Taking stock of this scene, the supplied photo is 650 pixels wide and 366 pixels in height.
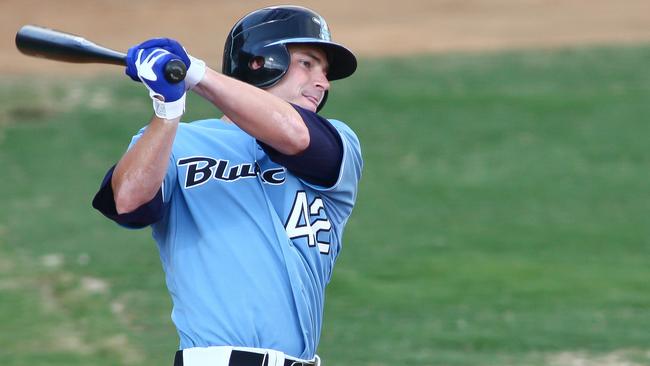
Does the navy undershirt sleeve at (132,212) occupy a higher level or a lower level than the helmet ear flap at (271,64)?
lower

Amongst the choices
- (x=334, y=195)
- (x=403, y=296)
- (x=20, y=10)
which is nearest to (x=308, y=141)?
(x=334, y=195)

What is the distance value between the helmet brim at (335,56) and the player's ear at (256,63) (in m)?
0.05

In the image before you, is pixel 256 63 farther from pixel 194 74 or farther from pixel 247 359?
pixel 247 359

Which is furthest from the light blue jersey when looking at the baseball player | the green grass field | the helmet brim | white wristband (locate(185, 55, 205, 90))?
the green grass field

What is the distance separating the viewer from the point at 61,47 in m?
3.38

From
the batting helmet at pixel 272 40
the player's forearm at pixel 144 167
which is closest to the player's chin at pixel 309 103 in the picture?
the batting helmet at pixel 272 40

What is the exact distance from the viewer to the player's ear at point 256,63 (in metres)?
3.69

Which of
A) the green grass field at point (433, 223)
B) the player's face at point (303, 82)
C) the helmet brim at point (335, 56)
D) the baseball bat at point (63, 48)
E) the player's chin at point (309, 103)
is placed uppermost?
the green grass field at point (433, 223)

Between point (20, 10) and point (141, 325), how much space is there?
1684cm

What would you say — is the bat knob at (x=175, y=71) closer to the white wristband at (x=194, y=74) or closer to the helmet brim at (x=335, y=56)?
the white wristband at (x=194, y=74)

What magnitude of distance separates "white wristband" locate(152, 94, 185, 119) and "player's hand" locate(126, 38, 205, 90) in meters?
0.05

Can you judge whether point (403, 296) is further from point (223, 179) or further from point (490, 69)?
point (490, 69)

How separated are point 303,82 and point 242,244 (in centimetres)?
56

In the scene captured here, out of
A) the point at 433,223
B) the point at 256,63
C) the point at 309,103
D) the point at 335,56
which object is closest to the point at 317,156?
the point at 309,103
